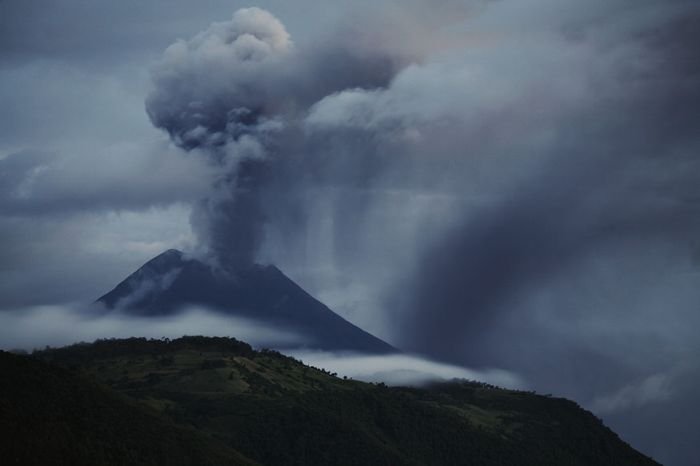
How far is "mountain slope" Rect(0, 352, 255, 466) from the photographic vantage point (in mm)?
149750

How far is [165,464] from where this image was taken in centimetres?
16688

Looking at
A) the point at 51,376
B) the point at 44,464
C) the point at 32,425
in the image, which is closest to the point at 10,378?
the point at 51,376

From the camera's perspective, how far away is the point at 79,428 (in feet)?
534

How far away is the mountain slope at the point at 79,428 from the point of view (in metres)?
150

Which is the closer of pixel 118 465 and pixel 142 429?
pixel 118 465

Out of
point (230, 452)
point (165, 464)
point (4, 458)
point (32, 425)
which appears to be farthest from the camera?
point (230, 452)

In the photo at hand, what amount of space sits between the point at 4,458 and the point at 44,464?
5.61 m

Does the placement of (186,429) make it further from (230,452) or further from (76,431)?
(76,431)

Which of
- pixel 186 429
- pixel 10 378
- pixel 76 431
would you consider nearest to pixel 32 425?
pixel 76 431

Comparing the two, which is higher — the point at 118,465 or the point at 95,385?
the point at 95,385

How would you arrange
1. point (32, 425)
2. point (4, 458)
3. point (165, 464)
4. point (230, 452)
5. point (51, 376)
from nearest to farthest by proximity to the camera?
1. point (4, 458)
2. point (32, 425)
3. point (165, 464)
4. point (51, 376)
5. point (230, 452)

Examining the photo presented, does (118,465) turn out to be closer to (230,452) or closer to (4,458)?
(4,458)

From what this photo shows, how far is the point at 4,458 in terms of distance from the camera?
14100 centimetres

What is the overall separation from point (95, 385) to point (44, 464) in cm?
4175
